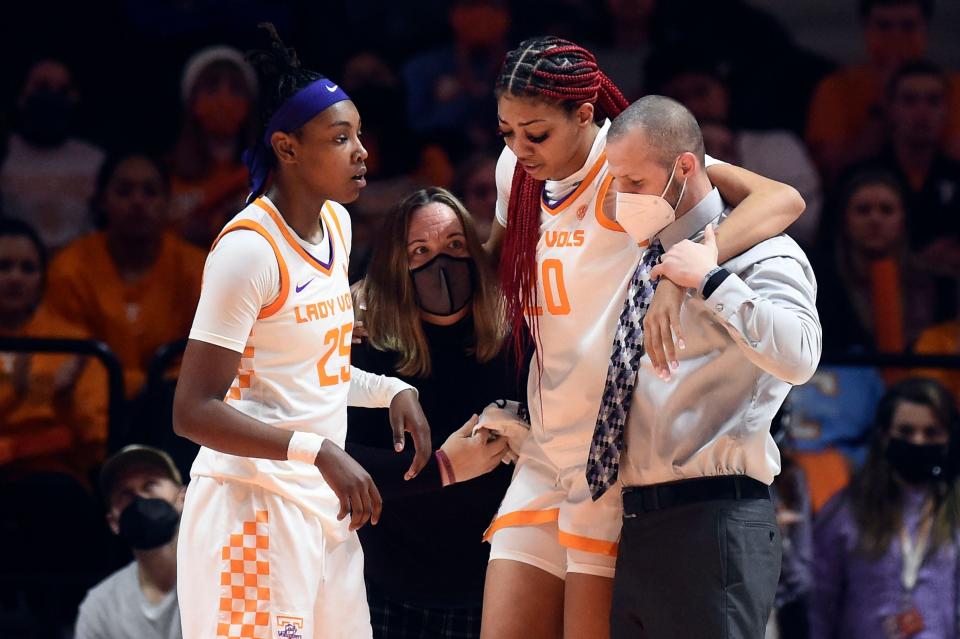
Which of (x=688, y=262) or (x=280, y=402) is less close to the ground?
(x=688, y=262)

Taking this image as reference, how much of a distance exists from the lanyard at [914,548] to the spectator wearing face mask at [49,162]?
136 inches

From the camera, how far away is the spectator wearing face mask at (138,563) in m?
4.24

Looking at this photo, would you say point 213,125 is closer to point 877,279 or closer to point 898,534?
point 877,279

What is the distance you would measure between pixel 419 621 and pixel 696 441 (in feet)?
4.12

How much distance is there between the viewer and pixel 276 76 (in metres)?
3.04

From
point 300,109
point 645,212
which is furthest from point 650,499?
point 300,109

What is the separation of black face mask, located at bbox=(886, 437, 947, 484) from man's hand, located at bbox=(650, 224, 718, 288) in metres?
2.35

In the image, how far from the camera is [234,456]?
286 centimetres

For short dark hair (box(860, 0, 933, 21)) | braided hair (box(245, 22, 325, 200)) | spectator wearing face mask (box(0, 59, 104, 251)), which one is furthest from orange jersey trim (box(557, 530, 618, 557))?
short dark hair (box(860, 0, 933, 21))

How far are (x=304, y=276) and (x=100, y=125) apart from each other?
3427 mm

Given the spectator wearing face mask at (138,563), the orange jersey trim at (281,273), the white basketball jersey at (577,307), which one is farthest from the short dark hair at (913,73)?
the orange jersey trim at (281,273)

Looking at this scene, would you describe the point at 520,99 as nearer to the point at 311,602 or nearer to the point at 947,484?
the point at 311,602

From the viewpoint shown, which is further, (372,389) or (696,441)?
(372,389)

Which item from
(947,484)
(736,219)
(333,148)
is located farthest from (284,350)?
(947,484)
